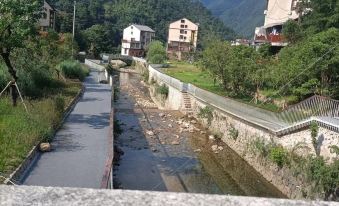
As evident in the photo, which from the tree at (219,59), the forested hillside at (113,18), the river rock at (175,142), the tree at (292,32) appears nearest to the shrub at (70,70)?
the tree at (219,59)

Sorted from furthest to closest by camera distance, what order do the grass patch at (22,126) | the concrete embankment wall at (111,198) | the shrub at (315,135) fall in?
the shrub at (315,135) → the grass patch at (22,126) → the concrete embankment wall at (111,198)

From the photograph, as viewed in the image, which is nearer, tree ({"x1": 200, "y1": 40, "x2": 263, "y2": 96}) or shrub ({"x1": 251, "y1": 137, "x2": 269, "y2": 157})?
shrub ({"x1": 251, "y1": 137, "x2": 269, "y2": 157})

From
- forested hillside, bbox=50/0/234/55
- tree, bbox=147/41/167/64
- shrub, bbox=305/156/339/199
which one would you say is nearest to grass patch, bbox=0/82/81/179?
shrub, bbox=305/156/339/199

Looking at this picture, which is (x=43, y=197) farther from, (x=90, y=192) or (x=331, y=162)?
(x=331, y=162)

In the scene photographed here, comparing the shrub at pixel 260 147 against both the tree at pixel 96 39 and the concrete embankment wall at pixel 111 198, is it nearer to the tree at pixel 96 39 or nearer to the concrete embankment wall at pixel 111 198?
the concrete embankment wall at pixel 111 198

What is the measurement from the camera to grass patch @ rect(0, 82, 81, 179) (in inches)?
451

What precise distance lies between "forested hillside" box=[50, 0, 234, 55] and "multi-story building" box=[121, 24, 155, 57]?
3.55 metres

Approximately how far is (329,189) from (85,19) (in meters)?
101

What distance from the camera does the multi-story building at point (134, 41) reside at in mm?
105062

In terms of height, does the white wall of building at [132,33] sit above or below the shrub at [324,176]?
above

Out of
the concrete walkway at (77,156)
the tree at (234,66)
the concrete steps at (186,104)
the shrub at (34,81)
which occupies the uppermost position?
the tree at (234,66)

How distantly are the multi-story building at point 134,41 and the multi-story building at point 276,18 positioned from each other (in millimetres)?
53672

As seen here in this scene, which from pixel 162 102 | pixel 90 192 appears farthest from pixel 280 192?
pixel 162 102

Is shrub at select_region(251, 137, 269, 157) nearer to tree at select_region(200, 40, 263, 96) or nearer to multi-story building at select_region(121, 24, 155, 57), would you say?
tree at select_region(200, 40, 263, 96)
